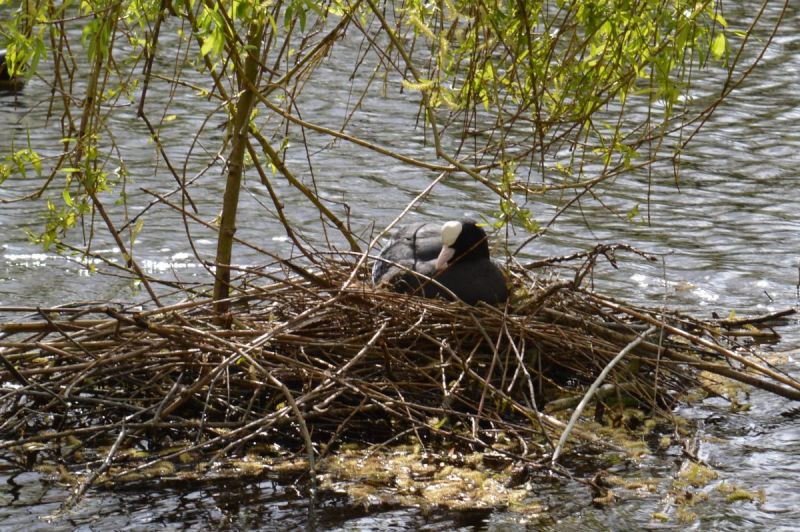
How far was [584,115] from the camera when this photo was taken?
4.74 meters

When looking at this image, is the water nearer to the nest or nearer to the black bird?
the nest

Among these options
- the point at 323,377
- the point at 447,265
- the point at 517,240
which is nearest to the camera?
the point at 323,377

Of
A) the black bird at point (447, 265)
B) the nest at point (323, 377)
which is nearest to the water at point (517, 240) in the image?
the nest at point (323, 377)

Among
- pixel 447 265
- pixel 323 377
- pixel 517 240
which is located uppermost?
pixel 447 265

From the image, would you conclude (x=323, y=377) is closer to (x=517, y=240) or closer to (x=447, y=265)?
(x=447, y=265)

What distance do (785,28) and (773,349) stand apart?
9.04m

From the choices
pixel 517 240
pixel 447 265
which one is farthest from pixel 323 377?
pixel 517 240

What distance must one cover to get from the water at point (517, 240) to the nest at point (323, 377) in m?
0.21

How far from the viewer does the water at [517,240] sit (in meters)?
4.57

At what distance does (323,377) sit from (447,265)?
1207 mm

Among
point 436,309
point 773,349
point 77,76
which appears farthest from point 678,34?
point 77,76

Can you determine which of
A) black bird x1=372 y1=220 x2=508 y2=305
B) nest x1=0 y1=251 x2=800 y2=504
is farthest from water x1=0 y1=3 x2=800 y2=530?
black bird x1=372 y1=220 x2=508 y2=305

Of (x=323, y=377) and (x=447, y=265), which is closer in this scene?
(x=323, y=377)

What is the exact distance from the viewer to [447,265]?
6141 mm
